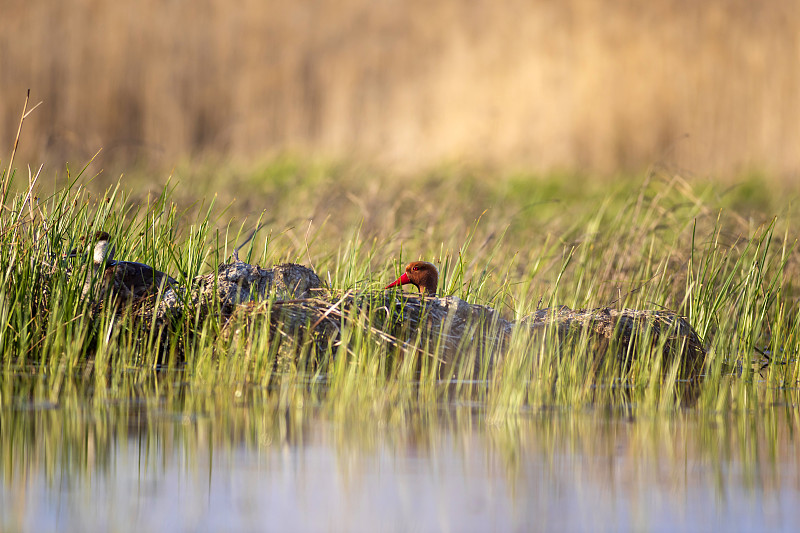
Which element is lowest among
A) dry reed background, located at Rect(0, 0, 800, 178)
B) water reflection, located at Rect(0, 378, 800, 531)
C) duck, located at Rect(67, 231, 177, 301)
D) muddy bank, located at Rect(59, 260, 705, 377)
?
water reflection, located at Rect(0, 378, 800, 531)

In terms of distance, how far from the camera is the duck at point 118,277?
5.64 metres

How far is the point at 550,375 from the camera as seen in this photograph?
203 inches

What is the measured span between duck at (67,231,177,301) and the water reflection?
992 millimetres

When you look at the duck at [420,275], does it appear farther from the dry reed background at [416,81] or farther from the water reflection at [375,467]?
the dry reed background at [416,81]

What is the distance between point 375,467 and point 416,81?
13964 millimetres

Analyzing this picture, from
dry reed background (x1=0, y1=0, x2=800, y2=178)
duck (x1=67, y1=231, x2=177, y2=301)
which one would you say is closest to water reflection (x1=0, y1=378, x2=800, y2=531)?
duck (x1=67, y1=231, x2=177, y2=301)

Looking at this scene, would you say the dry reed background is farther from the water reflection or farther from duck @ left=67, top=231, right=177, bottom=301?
the water reflection

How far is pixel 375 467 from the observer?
3598mm

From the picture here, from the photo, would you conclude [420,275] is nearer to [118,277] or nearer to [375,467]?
[118,277]

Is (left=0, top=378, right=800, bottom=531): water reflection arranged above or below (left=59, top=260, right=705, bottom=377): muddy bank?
below

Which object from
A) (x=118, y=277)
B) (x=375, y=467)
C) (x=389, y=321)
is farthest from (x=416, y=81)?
(x=375, y=467)

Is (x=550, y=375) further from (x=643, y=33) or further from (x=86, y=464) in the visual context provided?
(x=643, y=33)

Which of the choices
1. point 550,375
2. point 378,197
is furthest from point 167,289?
point 378,197

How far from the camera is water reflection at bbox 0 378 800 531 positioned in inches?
121
